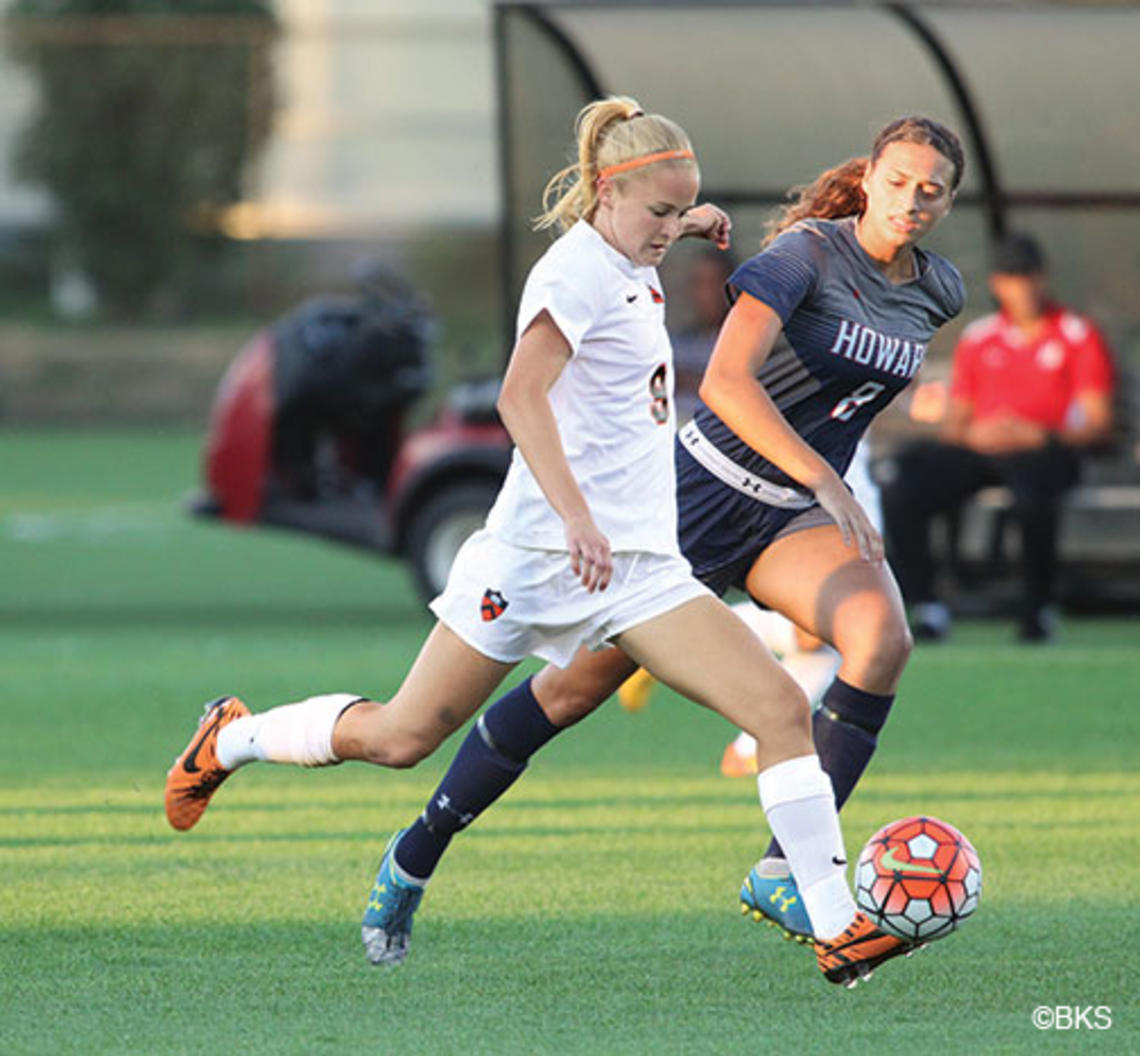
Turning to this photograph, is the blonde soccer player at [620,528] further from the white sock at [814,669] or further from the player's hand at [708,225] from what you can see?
the white sock at [814,669]

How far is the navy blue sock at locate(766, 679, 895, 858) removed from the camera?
19.4 feet

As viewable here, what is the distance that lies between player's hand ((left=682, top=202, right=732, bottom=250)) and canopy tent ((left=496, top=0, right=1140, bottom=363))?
7.27 meters

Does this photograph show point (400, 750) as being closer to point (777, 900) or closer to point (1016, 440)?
point (777, 900)

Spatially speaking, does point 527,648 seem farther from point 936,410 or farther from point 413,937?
point 936,410

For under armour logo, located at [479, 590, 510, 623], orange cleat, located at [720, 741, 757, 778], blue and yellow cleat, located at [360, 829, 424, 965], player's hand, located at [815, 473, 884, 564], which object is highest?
player's hand, located at [815, 473, 884, 564]

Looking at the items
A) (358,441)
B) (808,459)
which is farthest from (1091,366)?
(808,459)

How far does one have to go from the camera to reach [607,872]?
6711mm

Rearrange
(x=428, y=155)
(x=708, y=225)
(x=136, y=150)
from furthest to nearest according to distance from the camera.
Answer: (x=136, y=150)
(x=428, y=155)
(x=708, y=225)

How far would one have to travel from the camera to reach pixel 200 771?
600 cm

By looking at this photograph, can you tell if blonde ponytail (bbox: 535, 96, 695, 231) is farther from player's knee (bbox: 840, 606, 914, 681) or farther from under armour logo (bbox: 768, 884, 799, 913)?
under armour logo (bbox: 768, 884, 799, 913)

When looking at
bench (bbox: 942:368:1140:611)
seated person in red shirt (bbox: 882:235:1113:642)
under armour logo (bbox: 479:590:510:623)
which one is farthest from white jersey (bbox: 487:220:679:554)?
bench (bbox: 942:368:1140:611)

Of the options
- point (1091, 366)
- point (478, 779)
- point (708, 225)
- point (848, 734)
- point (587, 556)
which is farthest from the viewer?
point (1091, 366)

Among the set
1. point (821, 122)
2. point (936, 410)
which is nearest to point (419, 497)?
point (821, 122)

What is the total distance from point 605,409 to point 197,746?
4.56 ft
